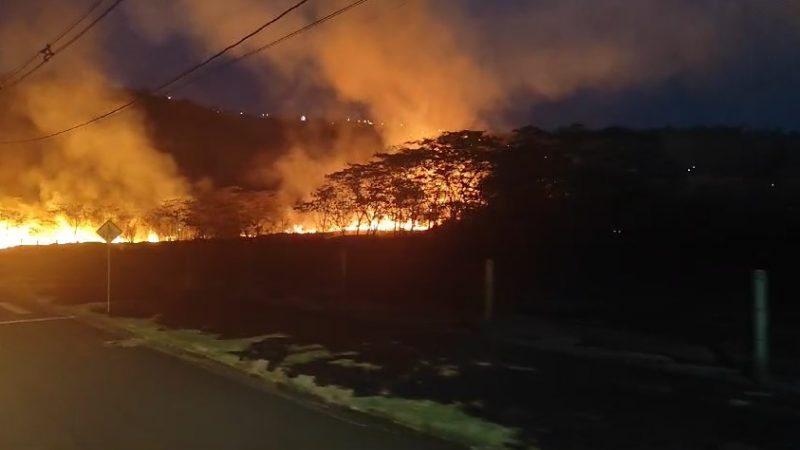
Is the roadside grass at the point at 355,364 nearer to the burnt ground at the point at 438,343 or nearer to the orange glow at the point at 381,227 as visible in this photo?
the burnt ground at the point at 438,343

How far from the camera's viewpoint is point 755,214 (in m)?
23.0

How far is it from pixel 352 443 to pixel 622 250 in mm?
17179

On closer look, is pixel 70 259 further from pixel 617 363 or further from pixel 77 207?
pixel 617 363

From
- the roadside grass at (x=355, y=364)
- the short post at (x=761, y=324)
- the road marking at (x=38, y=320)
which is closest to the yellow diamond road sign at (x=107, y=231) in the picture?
the road marking at (x=38, y=320)

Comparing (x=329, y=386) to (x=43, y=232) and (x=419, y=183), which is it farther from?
(x=43, y=232)

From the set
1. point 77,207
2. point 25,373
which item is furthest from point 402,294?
point 77,207

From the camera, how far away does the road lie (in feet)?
22.0

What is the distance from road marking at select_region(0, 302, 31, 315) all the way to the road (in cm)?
836

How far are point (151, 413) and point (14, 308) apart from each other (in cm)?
1502

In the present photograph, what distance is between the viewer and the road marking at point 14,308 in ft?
64.3

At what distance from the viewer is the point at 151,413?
25.5 ft

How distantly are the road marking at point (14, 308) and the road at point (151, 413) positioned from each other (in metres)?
8.36

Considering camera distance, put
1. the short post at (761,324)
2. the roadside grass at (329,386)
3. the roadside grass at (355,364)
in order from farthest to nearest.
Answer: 1. the roadside grass at (355,364)
2. the short post at (761,324)
3. the roadside grass at (329,386)

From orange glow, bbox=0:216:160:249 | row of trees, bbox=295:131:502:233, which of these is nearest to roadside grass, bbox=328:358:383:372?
row of trees, bbox=295:131:502:233
